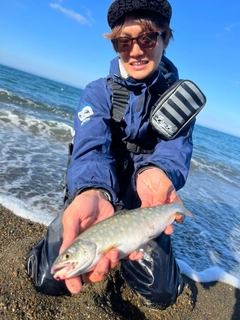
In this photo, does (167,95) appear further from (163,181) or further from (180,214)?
(180,214)

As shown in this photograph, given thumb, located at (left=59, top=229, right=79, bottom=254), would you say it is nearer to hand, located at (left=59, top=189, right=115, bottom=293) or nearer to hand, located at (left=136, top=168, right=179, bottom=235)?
hand, located at (left=59, top=189, right=115, bottom=293)

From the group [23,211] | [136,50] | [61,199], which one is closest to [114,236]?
[136,50]

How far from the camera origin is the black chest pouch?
3.50 m

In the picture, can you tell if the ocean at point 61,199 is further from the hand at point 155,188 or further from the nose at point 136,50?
the nose at point 136,50

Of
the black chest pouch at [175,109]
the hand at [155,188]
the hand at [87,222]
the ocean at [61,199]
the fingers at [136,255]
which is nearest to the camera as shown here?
the hand at [87,222]

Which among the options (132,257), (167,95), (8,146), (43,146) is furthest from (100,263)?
(43,146)

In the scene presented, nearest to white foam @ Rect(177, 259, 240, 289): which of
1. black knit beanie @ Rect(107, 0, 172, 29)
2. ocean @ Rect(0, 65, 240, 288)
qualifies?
ocean @ Rect(0, 65, 240, 288)

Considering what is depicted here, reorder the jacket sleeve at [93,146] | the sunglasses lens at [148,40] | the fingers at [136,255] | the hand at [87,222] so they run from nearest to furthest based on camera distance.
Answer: the hand at [87,222] → the fingers at [136,255] → the jacket sleeve at [93,146] → the sunglasses lens at [148,40]

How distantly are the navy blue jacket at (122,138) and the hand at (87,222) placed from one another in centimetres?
20

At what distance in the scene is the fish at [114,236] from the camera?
6.47 feet

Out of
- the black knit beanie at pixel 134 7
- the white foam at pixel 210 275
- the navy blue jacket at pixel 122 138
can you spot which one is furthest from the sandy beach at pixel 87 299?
the black knit beanie at pixel 134 7

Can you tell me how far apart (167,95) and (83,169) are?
1.40m

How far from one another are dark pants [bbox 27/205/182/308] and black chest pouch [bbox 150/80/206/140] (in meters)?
1.29

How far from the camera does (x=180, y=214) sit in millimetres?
2863
